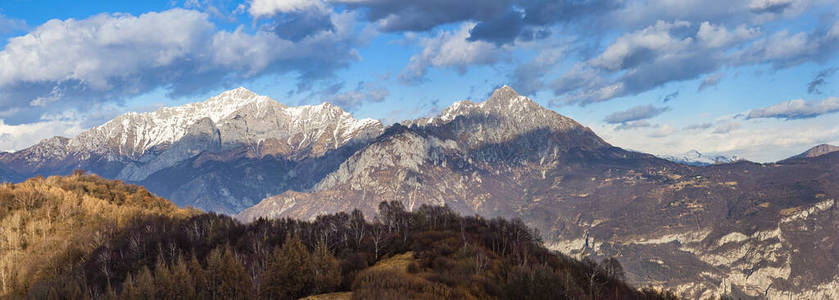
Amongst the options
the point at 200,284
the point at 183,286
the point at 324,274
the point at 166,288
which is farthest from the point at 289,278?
the point at 166,288

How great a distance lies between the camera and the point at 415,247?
13012cm

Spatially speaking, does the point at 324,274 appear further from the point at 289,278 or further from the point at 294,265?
the point at 289,278

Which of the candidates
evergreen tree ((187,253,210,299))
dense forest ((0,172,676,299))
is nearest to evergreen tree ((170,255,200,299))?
dense forest ((0,172,676,299))

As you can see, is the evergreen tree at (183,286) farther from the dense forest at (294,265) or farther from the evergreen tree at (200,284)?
the evergreen tree at (200,284)

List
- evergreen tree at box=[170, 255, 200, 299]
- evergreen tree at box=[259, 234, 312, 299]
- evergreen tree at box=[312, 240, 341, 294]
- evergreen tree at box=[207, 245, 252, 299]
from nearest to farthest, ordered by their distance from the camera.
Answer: evergreen tree at box=[207, 245, 252, 299] → evergreen tree at box=[312, 240, 341, 294] → evergreen tree at box=[259, 234, 312, 299] → evergreen tree at box=[170, 255, 200, 299]

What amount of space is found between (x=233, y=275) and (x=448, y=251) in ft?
166

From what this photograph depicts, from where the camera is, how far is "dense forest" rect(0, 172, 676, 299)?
8362cm

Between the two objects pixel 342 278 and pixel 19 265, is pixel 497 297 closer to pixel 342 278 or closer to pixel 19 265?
pixel 342 278

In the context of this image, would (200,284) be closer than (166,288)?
No

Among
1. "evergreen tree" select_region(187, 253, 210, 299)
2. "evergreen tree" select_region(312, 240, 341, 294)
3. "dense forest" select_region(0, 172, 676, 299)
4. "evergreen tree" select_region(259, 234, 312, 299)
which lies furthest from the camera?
"evergreen tree" select_region(187, 253, 210, 299)

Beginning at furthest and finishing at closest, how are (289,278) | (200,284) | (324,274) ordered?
(200,284) → (324,274) → (289,278)

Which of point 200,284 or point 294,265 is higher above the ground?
point 294,265

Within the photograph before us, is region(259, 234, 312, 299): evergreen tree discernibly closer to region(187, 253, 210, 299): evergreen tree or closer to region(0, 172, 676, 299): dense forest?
region(0, 172, 676, 299): dense forest

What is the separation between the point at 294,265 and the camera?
9300cm
